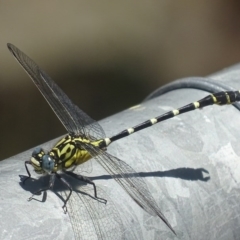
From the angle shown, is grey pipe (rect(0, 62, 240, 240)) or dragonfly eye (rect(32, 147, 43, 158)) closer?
grey pipe (rect(0, 62, 240, 240))

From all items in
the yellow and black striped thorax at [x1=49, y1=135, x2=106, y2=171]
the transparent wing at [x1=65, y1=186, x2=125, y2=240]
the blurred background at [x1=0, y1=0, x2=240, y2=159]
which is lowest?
the blurred background at [x1=0, y1=0, x2=240, y2=159]

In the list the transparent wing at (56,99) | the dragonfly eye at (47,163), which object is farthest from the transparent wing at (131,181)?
the transparent wing at (56,99)

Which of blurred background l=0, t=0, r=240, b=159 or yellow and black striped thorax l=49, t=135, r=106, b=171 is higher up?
yellow and black striped thorax l=49, t=135, r=106, b=171

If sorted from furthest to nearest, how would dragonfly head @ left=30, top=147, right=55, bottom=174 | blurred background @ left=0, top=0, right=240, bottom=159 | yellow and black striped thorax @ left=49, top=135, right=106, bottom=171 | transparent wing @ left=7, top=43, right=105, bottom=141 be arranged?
blurred background @ left=0, top=0, right=240, bottom=159 < transparent wing @ left=7, top=43, right=105, bottom=141 < yellow and black striped thorax @ left=49, top=135, right=106, bottom=171 < dragonfly head @ left=30, top=147, right=55, bottom=174

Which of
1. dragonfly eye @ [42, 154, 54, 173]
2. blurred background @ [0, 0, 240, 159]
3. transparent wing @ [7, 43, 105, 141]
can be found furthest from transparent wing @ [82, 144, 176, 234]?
blurred background @ [0, 0, 240, 159]

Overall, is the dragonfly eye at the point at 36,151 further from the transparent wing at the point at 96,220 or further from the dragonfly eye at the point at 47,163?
the transparent wing at the point at 96,220

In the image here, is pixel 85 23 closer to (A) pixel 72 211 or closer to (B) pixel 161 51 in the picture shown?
(B) pixel 161 51

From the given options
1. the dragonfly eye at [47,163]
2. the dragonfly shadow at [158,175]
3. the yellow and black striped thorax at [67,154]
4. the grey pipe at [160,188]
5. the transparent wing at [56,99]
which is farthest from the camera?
the transparent wing at [56,99]

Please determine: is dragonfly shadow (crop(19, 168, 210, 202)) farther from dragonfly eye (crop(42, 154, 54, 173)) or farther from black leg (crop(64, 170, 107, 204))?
dragonfly eye (crop(42, 154, 54, 173))
